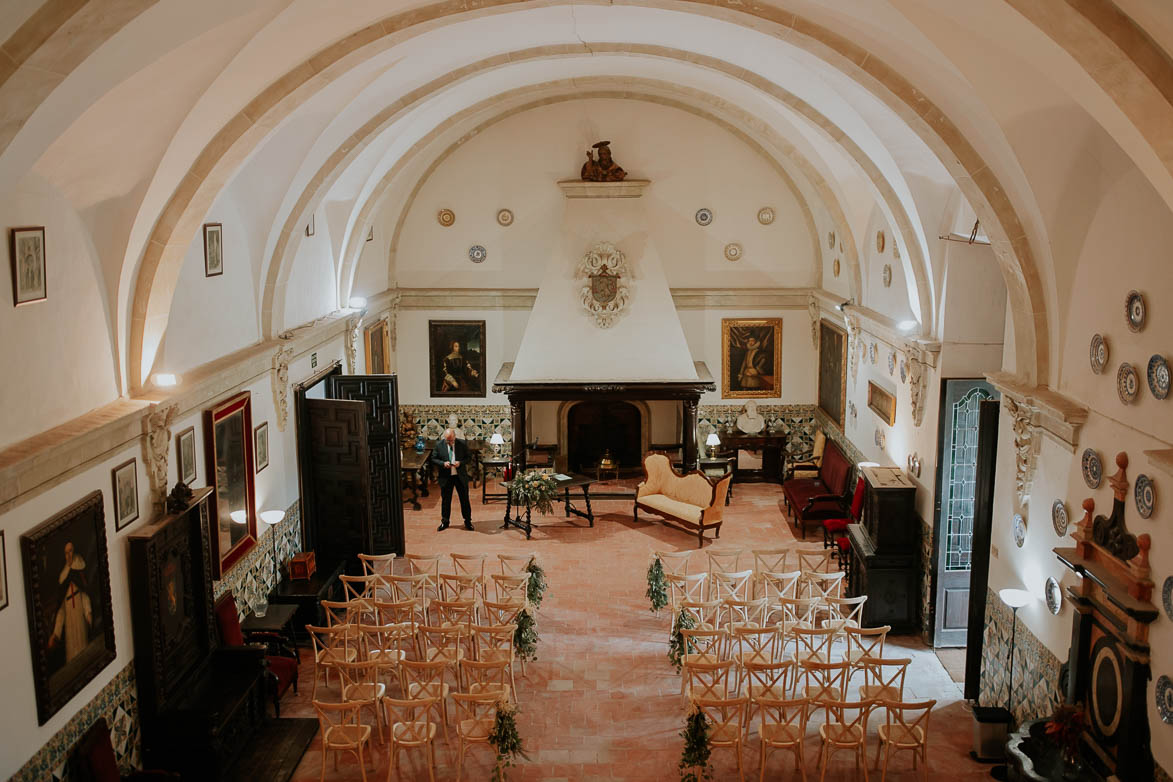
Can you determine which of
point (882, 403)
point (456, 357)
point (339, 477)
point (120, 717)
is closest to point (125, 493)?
point (120, 717)

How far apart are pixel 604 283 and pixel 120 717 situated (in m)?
10.8

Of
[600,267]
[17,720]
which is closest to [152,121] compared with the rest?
[17,720]

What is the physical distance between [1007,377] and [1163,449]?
103 inches

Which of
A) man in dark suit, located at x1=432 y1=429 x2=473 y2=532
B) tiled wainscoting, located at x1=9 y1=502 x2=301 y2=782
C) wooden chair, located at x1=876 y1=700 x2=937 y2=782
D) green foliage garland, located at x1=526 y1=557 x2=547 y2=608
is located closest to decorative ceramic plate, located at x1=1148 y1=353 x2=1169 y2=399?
wooden chair, located at x1=876 y1=700 x2=937 y2=782

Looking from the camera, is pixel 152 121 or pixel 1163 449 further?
pixel 152 121

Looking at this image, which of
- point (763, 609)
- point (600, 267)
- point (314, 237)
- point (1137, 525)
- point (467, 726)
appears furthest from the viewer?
point (600, 267)

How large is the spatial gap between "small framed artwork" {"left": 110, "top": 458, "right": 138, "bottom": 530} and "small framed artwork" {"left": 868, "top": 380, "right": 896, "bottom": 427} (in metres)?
9.09

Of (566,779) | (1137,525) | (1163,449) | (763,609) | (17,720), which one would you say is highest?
(1163,449)

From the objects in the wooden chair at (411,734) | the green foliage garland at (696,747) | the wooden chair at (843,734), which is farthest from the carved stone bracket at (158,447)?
the wooden chair at (843,734)

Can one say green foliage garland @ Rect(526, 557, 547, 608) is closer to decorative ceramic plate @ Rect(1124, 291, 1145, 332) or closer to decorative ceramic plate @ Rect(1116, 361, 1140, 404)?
decorative ceramic plate @ Rect(1116, 361, 1140, 404)

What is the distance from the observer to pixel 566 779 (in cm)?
891

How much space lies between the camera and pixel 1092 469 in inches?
299

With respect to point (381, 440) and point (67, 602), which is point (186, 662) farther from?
point (381, 440)

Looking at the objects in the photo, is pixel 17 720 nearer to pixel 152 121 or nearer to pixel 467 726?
pixel 467 726
